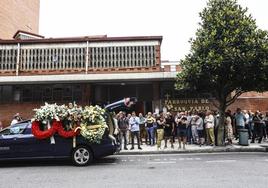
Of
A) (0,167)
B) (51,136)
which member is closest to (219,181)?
(51,136)

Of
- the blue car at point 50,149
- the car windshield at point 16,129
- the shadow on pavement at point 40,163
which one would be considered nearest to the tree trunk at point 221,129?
the shadow on pavement at point 40,163

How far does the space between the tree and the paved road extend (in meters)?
4.28

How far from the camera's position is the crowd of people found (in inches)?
550

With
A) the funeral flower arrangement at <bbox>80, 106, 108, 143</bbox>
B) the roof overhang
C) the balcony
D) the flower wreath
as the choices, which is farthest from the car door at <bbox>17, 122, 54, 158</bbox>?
the balcony

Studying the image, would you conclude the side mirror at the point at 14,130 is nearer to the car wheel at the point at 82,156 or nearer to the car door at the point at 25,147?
the car door at the point at 25,147

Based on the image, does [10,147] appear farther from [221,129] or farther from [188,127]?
[221,129]

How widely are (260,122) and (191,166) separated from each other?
7540 mm

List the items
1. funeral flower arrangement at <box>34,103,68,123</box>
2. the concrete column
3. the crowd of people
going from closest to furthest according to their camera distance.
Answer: funeral flower arrangement at <box>34,103,68,123</box>
the crowd of people
the concrete column

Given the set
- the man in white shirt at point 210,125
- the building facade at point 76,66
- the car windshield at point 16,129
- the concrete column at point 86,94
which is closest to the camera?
the car windshield at point 16,129

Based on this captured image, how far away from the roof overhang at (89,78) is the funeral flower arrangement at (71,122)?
28.3 ft

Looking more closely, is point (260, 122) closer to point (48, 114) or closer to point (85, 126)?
point (85, 126)

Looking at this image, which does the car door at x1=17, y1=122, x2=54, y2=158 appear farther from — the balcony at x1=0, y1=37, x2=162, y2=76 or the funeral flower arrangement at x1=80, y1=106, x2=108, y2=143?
the balcony at x1=0, y1=37, x2=162, y2=76

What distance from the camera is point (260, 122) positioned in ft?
50.5

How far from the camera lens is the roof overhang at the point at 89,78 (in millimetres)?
18922
